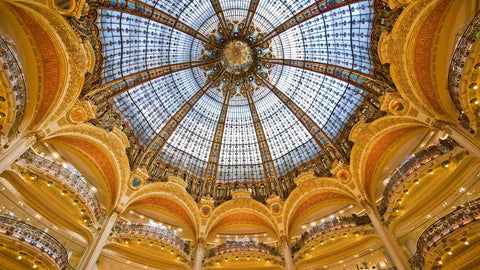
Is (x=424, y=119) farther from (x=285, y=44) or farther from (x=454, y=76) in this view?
(x=285, y=44)

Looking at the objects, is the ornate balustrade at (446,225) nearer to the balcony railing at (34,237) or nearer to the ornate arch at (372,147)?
the ornate arch at (372,147)

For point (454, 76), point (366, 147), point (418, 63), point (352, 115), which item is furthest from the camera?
point (352, 115)

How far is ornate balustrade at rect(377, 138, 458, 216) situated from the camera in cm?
1605

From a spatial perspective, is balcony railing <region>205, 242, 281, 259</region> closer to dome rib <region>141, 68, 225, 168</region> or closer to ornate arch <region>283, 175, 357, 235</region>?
ornate arch <region>283, 175, 357, 235</region>

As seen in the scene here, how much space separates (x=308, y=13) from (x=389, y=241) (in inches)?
688

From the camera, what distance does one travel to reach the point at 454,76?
13.9 metres

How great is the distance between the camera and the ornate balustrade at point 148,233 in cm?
1825

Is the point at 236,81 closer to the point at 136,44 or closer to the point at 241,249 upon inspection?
the point at 136,44

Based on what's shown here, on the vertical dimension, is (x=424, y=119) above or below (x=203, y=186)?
below

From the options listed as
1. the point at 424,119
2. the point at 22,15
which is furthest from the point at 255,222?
the point at 22,15

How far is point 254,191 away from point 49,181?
15866 millimetres

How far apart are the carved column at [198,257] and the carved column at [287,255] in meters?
6.33

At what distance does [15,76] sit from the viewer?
13.6 metres

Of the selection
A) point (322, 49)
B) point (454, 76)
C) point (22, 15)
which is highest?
point (322, 49)
